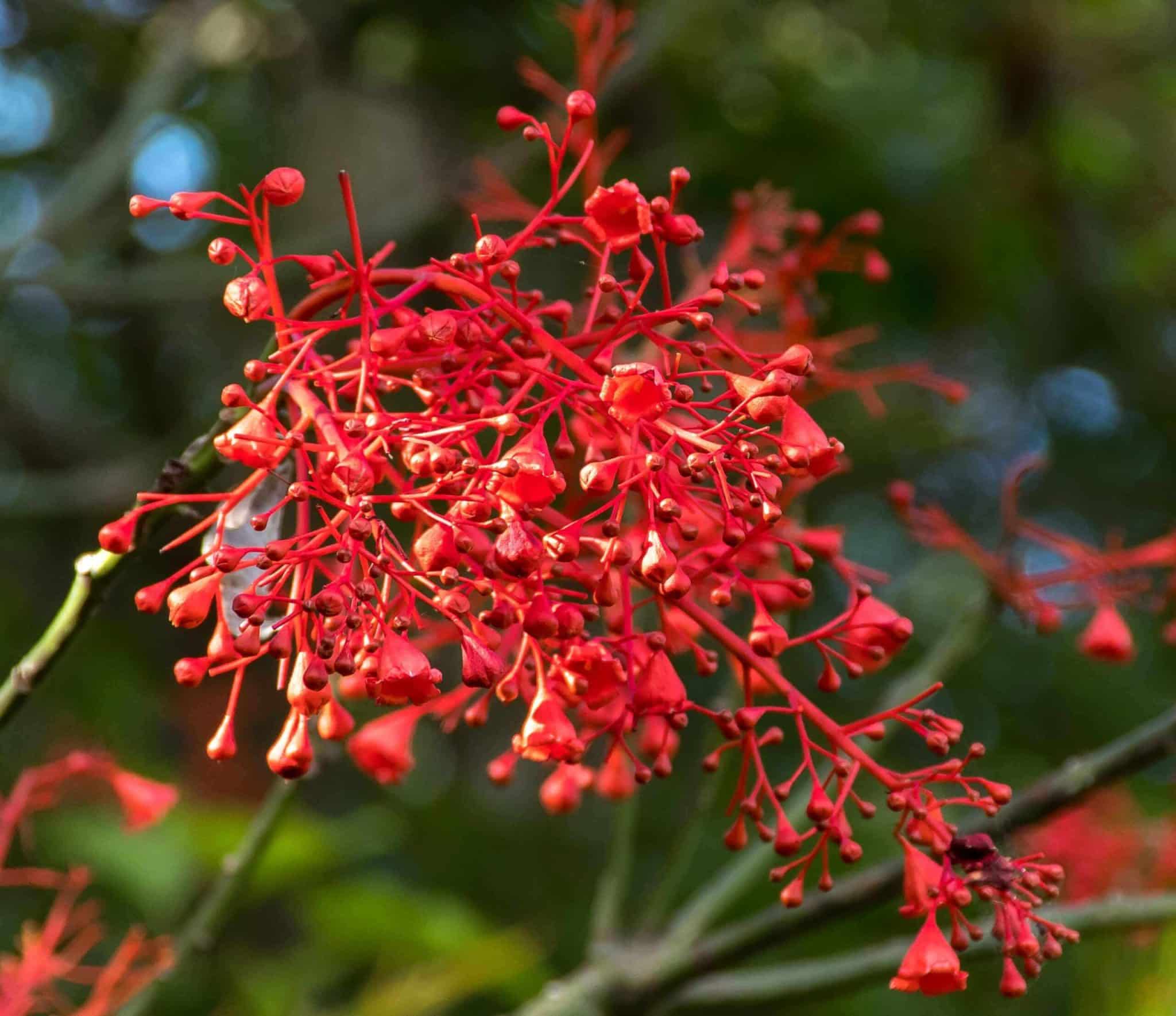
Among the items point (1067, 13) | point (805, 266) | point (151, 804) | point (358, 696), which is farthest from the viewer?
point (1067, 13)

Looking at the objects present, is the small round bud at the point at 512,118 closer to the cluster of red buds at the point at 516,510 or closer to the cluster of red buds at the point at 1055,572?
the cluster of red buds at the point at 516,510

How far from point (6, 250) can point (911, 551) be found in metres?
3.13

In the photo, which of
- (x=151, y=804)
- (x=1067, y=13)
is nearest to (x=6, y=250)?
(x=151, y=804)

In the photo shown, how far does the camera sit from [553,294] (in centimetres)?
379

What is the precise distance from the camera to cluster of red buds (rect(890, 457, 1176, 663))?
1.66 metres

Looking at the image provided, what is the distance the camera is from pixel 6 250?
323 centimetres

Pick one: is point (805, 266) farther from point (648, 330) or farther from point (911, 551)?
point (911, 551)

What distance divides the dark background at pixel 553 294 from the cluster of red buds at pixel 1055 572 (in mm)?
1337

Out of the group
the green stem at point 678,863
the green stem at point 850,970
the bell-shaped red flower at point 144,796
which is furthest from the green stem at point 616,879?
the bell-shaped red flower at point 144,796

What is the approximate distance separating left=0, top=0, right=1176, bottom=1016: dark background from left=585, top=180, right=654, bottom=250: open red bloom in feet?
6.57

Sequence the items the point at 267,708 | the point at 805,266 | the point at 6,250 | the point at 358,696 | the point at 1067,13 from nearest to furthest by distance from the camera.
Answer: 1. the point at 358,696
2. the point at 805,266
3. the point at 6,250
4. the point at 267,708
5. the point at 1067,13

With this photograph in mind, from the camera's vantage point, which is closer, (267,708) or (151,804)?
(151,804)

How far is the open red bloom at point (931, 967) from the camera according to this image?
3.19 ft

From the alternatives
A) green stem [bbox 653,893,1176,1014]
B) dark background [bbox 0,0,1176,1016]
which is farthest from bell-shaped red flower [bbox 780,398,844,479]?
dark background [bbox 0,0,1176,1016]
